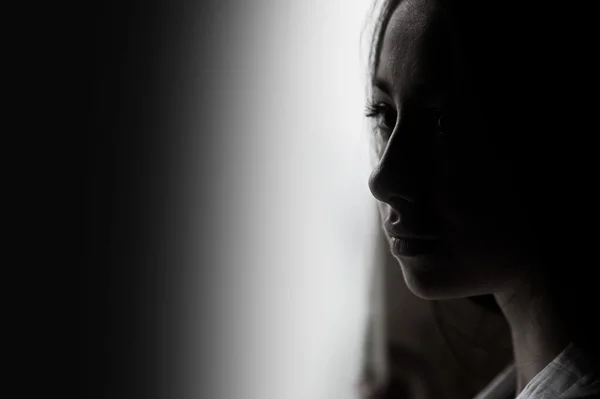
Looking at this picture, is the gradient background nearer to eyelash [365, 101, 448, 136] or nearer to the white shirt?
eyelash [365, 101, 448, 136]

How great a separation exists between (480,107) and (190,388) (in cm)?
43

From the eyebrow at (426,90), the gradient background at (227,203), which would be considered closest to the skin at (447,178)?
the eyebrow at (426,90)

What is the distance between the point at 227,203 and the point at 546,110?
0.39 m

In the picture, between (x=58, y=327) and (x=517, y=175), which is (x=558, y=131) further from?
(x=58, y=327)

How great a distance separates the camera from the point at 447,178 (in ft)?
1.97

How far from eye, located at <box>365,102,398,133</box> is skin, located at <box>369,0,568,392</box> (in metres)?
0.04

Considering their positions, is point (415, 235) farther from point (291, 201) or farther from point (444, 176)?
point (291, 201)

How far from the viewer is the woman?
0.57 m

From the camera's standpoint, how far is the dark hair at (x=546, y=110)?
57cm

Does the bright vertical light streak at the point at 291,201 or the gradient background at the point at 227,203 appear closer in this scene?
Answer: the gradient background at the point at 227,203

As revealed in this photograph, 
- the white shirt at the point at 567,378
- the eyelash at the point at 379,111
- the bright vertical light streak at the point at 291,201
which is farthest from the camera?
the bright vertical light streak at the point at 291,201

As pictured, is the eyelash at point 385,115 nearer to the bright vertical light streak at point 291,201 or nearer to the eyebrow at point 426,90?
the eyebrow at point 426,90

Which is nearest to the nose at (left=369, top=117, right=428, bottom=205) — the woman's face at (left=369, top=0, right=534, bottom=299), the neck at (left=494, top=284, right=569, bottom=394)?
the woman's face at (left=369, top=0, right=534, bottom=299)

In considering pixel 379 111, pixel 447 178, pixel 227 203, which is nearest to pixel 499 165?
pixel 447 178
